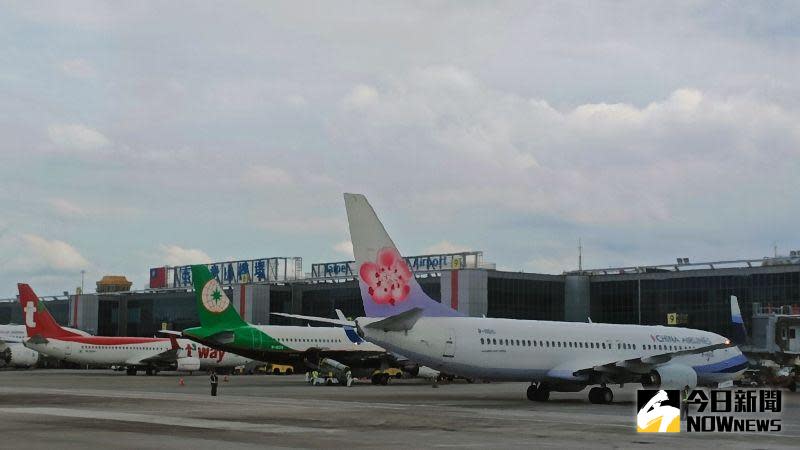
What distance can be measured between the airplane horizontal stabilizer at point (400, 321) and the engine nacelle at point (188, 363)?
48.0 meters

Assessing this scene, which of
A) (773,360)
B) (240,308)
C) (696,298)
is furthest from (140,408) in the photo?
(240,308)

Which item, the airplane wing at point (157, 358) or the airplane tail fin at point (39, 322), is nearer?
the airplane tail fin at point (39, 322)

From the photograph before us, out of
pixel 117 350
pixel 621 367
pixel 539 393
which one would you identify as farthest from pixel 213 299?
pixel 621 367

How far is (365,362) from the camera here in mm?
70562

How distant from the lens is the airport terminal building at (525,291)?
324ft

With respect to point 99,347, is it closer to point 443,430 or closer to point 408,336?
point 408,336

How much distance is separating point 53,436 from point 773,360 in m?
48.8

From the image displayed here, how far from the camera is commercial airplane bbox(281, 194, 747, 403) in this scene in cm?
4172

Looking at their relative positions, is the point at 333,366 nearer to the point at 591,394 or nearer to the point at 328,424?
the point at 591,394

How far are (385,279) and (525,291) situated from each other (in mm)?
68754

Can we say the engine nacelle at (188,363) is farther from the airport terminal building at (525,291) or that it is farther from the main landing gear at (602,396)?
the main landing gear at (602,396)

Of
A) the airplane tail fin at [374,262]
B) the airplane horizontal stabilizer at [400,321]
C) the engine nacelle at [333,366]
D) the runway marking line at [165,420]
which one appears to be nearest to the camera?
the runway marking line at [165,420]

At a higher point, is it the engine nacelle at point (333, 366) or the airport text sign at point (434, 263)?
the airport text sign at point (434, 263)

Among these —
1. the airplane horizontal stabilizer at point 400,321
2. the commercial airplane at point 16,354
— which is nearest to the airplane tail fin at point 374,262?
the airplane horizontal stabilizer at point 400,321
